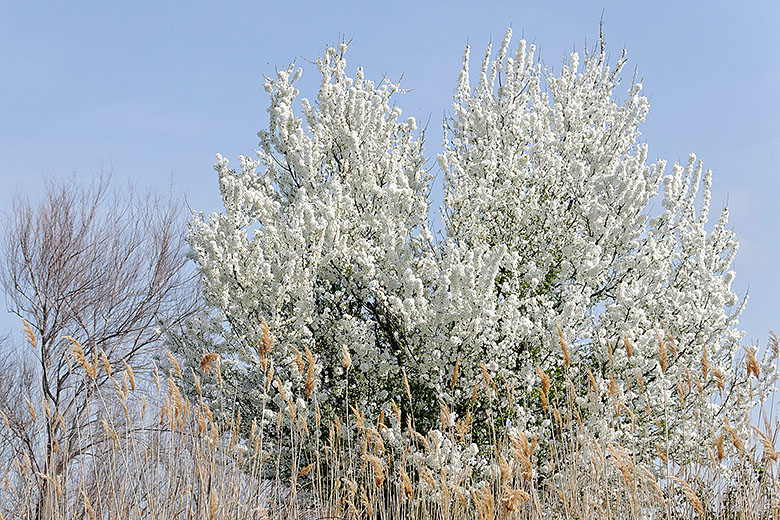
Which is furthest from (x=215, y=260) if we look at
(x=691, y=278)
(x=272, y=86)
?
(x=691, y=278)

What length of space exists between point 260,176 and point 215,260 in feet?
4.04

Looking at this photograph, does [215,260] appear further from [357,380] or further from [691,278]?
[691,278]

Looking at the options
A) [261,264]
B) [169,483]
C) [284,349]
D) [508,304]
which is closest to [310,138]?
[261,264]

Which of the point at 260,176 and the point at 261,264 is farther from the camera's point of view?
the point at 260,176

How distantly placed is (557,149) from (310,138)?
2.18 meters

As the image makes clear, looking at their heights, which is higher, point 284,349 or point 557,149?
point 557,149

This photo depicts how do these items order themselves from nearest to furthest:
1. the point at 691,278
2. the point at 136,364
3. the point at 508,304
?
the point at 508,304 < the point at 691,278 < the point at 136,364

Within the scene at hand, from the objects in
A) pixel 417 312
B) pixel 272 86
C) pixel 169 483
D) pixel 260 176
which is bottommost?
pixel 169 483

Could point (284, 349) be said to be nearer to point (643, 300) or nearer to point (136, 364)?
point (643, 300)

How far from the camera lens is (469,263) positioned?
532 centimetres

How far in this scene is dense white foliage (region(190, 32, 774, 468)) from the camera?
5242mm

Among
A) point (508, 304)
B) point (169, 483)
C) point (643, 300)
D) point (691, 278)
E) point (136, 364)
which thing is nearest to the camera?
point (169, 483)

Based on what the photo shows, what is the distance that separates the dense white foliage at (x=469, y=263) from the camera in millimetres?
5242

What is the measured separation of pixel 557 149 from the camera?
21.7ft
